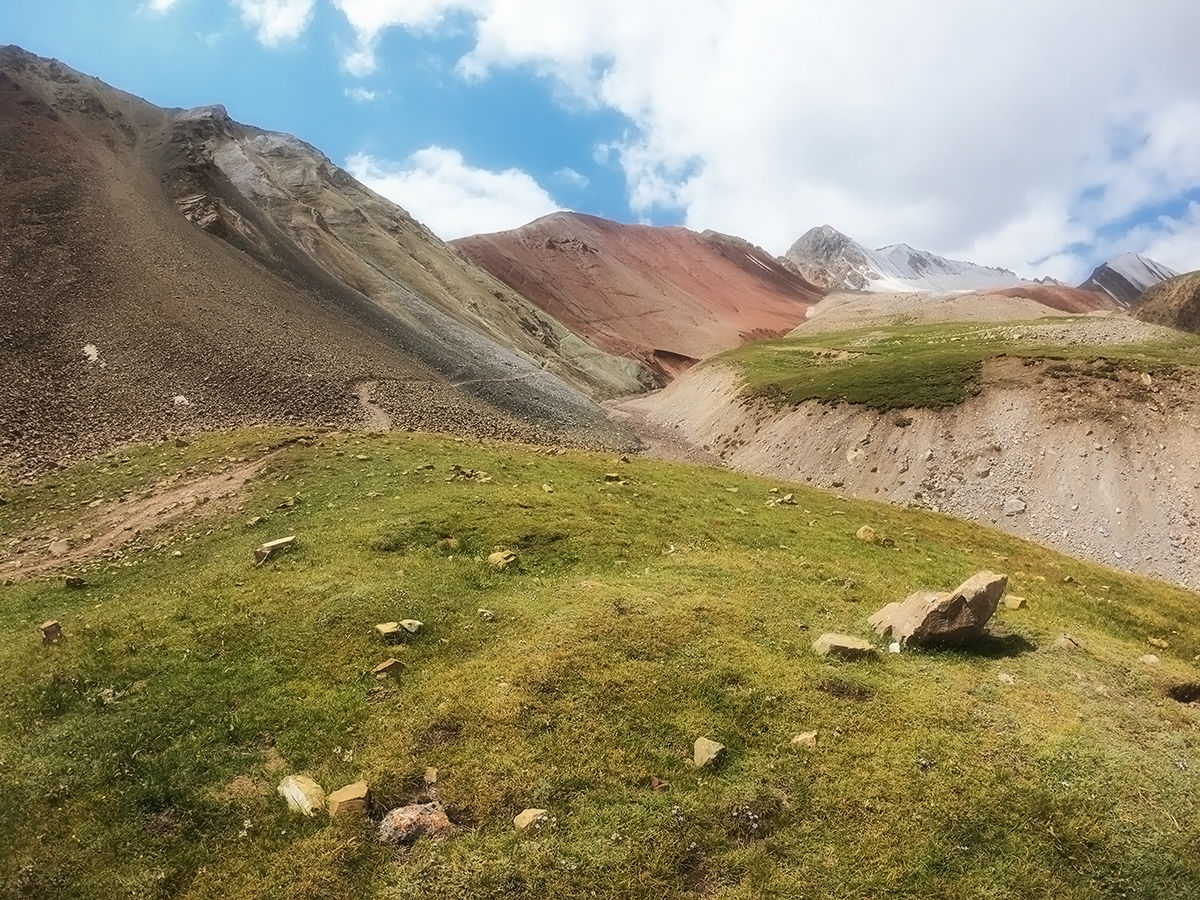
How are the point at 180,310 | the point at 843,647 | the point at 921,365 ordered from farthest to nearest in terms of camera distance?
the point at 921,365, the point at 180,310, the point at 843,647

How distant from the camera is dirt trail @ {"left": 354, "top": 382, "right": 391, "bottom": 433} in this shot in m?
46.2

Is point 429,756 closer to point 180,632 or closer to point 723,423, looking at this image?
point 180,632

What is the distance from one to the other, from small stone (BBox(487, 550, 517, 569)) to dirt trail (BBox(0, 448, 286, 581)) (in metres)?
12.1

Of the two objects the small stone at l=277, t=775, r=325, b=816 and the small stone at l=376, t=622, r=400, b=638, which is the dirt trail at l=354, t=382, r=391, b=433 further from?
the small stone at l=277, t=775, r=325, b=816

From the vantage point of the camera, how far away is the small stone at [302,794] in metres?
12.4

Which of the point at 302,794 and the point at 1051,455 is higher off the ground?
the point at 1051,455

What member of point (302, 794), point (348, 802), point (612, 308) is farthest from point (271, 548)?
point (612, 308)

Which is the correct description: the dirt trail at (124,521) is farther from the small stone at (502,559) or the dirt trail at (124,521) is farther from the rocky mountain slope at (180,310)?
the small stone at (502,559)

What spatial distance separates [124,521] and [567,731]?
21.7 meters

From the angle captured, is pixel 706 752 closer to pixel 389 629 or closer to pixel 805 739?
pixel 805 739

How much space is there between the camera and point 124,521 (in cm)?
2722

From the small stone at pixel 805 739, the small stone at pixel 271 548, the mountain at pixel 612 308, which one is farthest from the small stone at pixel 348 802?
the mountain at pixel 612 308

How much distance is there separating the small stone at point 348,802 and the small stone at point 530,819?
2583 mm

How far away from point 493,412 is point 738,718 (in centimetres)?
4407
